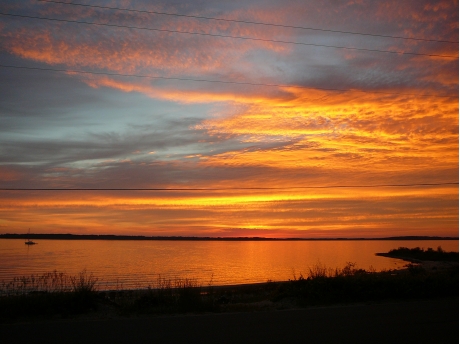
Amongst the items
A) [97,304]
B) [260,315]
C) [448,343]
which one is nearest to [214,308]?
[260,315]

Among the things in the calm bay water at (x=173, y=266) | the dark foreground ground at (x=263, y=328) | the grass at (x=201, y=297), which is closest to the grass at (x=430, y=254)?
the calm bay water at (x=173, y=266)

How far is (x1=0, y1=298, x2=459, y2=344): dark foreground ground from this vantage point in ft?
30.2

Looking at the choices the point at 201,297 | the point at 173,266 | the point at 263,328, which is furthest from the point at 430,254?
the point at 263,328

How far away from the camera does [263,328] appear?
33.5 feet

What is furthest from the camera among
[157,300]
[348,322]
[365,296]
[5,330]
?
[365,296]

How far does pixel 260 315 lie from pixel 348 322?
7.82 feet

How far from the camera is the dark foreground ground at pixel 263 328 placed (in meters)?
9.20

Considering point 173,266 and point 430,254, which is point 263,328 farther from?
point 430,254

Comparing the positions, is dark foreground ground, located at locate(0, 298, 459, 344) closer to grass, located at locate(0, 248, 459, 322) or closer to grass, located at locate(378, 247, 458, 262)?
grass, located at locate(0, 248, 459, 322)

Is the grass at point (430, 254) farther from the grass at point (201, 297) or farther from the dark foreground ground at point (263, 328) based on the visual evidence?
the dark foreground ground at point (263, 328)

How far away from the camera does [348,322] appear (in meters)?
11.0

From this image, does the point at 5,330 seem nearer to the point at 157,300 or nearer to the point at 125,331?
the point at 125,331

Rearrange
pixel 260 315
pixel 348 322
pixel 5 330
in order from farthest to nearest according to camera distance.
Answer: pixel 260 315 < pixel 348 322 < pixel 5 330

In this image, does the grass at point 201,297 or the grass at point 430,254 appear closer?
the grass at point 201,297
